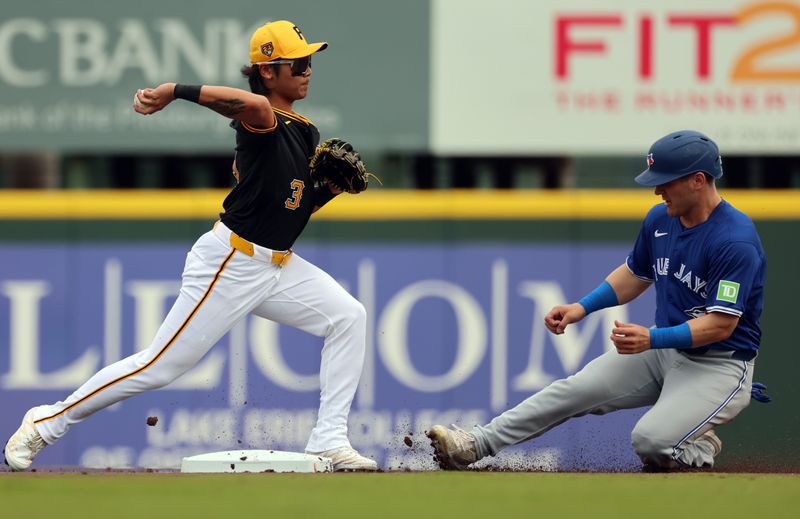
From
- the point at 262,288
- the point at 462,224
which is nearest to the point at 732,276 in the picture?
the point at 262,288

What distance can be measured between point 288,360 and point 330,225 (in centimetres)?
80

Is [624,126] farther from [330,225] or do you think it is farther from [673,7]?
[330,225]

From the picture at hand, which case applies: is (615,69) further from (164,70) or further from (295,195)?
(295,195)

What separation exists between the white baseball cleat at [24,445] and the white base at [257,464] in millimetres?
581

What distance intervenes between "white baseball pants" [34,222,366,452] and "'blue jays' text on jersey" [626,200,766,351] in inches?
47.5

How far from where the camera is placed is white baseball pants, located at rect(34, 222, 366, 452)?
5722mm

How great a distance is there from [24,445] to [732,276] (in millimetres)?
2784

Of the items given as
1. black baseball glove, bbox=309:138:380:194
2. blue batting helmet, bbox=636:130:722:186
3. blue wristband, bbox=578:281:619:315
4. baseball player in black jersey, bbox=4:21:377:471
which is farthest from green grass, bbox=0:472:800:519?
black baseball glove, bbox=309:138:380:194

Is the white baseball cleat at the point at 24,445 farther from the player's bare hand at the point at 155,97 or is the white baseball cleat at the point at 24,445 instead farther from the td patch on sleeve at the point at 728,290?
the td patch on sleeve at the point at 728,290

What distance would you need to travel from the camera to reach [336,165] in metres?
5.88

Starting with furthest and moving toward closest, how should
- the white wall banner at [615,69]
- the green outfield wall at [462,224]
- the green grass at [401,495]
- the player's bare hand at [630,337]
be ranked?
the white wall banner at [615,69] < the green outfield wall at [462,224] < the player's bare hand at [630,337] < the green grass at [401,495]

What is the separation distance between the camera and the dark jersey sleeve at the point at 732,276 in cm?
549

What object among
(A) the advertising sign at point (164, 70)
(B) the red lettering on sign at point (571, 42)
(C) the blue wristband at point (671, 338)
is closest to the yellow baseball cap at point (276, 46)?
(C) the blue wristband at point (671, 338)

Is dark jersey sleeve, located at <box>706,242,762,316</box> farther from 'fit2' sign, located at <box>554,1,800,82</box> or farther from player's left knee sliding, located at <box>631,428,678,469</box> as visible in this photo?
'fit2' sign, located at <box>554,1,800,82</box>
